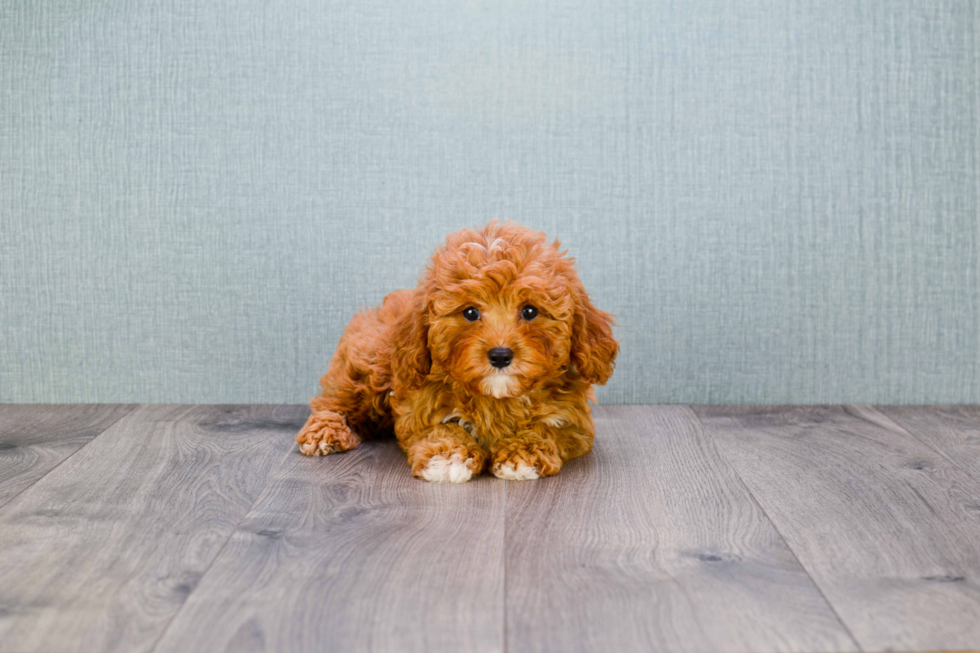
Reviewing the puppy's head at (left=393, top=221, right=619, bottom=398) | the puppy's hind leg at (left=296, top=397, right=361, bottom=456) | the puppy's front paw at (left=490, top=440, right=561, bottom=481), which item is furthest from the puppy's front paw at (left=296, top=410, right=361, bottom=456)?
the puppy's front paw at (left=490, top=440, right=561, bottom=481)

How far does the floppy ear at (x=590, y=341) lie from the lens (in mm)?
1924

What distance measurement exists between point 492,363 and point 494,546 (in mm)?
395

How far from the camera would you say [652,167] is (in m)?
2.62

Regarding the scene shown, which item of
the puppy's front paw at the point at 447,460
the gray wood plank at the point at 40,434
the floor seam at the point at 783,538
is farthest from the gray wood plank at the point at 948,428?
the gray wood plank at the point at 40,434

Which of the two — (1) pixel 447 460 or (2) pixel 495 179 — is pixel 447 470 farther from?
(2) pixel 495 179

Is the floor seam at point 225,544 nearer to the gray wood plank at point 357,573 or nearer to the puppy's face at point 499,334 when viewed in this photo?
the gray wood plank at point 357,573

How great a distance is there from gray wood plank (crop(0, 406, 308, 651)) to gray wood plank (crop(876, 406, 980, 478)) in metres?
1.65

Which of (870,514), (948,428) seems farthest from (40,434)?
(948,428)

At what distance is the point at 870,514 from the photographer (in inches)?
67.9

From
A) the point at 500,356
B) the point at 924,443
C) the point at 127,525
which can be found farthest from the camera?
the point at 924,443

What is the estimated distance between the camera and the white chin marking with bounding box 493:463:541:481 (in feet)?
6.31

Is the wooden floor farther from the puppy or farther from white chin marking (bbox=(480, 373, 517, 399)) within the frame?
white chin marking (bbox=(480, 373, 517, 399))

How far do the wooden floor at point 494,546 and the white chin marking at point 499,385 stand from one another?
0.69ft

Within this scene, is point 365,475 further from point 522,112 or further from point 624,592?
point 522,112
